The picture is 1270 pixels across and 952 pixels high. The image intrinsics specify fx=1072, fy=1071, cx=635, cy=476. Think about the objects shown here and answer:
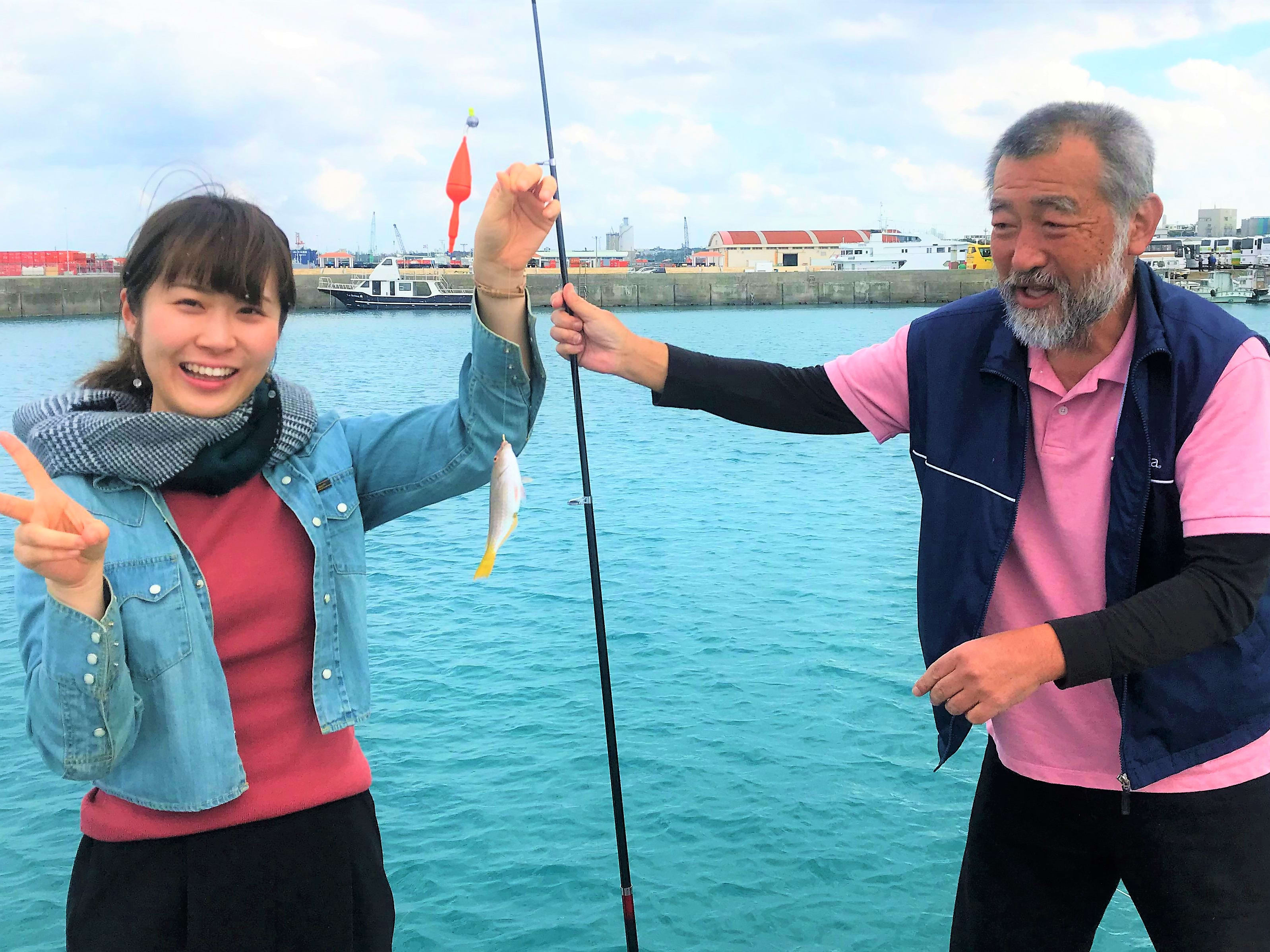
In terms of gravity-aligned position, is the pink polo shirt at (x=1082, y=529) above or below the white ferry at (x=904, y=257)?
below

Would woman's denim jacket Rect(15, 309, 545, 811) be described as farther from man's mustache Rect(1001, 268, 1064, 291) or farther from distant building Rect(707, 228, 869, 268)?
distant building Rect(707, 228, 869, 268)

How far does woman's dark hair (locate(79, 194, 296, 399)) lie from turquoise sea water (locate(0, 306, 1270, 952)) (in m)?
0.45

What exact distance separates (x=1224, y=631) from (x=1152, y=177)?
0.95 meters

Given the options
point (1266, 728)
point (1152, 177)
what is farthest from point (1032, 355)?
point (1266, 728)

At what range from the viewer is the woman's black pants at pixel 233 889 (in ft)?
5.83

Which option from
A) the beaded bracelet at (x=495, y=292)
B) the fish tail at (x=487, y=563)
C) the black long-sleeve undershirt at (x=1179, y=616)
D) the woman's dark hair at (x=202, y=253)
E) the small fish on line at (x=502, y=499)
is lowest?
the black long-sleeve undershirt at (x=1179, y=616)

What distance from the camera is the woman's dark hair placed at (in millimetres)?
1837

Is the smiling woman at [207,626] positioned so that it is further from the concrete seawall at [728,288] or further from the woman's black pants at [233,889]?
the concrete seawall at [728,288]

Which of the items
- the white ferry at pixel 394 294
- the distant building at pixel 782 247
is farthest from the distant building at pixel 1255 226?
the white ferry at pixel 394 294

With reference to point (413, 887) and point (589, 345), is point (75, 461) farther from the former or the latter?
point (413, 887)

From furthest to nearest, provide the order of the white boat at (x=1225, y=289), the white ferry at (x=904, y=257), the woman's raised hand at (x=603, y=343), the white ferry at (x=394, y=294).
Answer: the white ferry at (x=904, y=257) → the white ferry at (x=394, y=294) → the white boat at (x=1225, y=289) → the woman's raised hand at (x=603, y=343)

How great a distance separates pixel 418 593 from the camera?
384 inches

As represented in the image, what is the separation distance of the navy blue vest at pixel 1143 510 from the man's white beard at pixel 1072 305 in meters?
0.06

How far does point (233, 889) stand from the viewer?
1.83 meters
